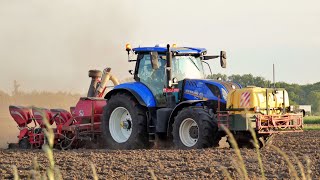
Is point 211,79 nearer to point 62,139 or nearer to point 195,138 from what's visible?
point 195,138

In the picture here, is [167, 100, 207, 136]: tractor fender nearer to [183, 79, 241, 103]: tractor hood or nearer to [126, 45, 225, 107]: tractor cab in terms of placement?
[183, 79, 241, 103]: tractor hood

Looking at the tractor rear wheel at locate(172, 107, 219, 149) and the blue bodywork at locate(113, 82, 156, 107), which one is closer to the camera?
the tractor rear wheel at locate(172, 107, 219, 149)

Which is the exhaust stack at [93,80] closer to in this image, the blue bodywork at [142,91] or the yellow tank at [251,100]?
the blue bodywork at [142,91]

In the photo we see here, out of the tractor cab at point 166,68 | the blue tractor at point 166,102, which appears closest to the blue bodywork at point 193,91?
the blue tractor at point 166,102

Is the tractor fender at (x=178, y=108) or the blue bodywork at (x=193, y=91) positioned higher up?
the blue bodywork at (x=193, y=91)

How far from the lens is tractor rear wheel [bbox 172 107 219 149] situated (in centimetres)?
1276

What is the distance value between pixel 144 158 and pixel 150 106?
3176 mm

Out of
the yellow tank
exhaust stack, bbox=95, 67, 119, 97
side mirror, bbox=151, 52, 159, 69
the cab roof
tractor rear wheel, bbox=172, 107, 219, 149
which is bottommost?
tractor rear wheel, bbox=172, 107, 219, 149

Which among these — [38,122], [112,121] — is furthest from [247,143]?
[38,122]

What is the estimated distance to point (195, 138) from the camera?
13367mm

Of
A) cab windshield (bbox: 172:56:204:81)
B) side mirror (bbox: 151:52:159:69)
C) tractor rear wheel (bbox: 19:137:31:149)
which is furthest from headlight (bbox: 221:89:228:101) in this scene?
tractor rear wheel (bbox: 19:137:31:149)

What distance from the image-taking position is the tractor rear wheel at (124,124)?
14.3 metres

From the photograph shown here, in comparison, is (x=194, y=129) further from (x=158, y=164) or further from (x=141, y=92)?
(x=158, y=164)

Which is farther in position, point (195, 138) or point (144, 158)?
point (195, 138)
